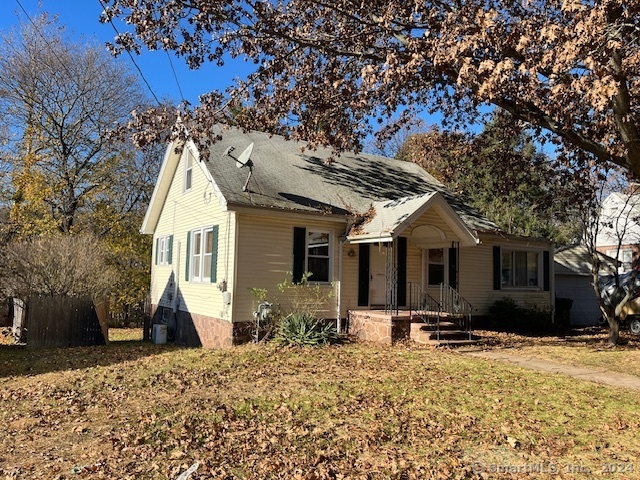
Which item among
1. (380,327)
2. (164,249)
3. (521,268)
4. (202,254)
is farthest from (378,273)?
(164,249)

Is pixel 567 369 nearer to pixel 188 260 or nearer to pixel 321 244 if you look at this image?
pixel 321 244

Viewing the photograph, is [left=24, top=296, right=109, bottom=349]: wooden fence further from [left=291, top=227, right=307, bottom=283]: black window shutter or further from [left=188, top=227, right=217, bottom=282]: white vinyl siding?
[left=291, top=227, right=307, bottom=283]: black window shutter

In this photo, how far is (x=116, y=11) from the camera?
8906 mm

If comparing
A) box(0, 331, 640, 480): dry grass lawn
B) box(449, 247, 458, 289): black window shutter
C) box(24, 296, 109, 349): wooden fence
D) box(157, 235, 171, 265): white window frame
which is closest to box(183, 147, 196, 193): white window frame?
box(157, 235, 171, 265): white window frame

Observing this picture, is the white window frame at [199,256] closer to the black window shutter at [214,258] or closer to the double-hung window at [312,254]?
the black window shutter at [214,258]

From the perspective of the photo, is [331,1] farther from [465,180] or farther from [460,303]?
[465,180]

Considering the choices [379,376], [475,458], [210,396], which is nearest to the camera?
[475,458]

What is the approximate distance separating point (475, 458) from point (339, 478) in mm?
1535

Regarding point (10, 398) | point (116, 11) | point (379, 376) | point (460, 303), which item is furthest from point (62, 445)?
point (460, 303)

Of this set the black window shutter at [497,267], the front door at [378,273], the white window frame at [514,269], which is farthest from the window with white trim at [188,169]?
the white window frame at [514,269]

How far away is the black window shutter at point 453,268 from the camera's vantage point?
15.8 m

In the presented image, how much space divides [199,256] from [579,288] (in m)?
17.3

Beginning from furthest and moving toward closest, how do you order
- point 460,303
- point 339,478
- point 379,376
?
point 460,303 → point 379,376 → point 339,478

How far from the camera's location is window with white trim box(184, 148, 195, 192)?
1664cm
